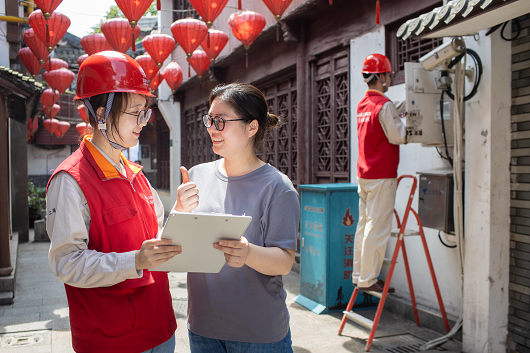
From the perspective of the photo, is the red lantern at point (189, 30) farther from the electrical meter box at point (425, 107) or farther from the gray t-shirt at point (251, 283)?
the gray t-shirt at point (251, 283)

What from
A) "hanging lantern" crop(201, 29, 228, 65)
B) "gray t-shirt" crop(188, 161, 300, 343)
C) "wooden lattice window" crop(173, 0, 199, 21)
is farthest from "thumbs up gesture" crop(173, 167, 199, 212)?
"wooden lattice window" crop(173, 0, 199, 21)

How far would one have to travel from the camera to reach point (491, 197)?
3.75 meters

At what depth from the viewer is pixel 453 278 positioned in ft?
15.1

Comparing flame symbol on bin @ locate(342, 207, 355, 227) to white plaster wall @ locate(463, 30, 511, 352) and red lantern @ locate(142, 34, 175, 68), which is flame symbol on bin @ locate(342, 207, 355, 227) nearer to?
white plaster wall @ locate(463, 30, 511, 352)

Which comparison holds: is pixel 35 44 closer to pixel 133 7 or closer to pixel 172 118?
pixel 133 7

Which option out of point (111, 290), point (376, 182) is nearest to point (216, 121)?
point (111, 290)

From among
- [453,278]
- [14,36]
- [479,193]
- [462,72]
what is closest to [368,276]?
[453,278]

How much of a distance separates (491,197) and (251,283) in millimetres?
2660

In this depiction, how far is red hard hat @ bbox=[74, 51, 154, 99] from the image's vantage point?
1869mm

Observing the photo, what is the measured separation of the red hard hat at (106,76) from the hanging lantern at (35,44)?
7.72 metres

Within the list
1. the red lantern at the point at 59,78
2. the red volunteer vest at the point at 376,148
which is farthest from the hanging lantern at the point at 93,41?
the red volunteer vest at the point at 376,148

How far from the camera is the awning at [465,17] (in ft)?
10.1

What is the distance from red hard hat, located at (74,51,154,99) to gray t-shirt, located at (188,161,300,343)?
65 centimetres

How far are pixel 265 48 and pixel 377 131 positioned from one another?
5.24 m
